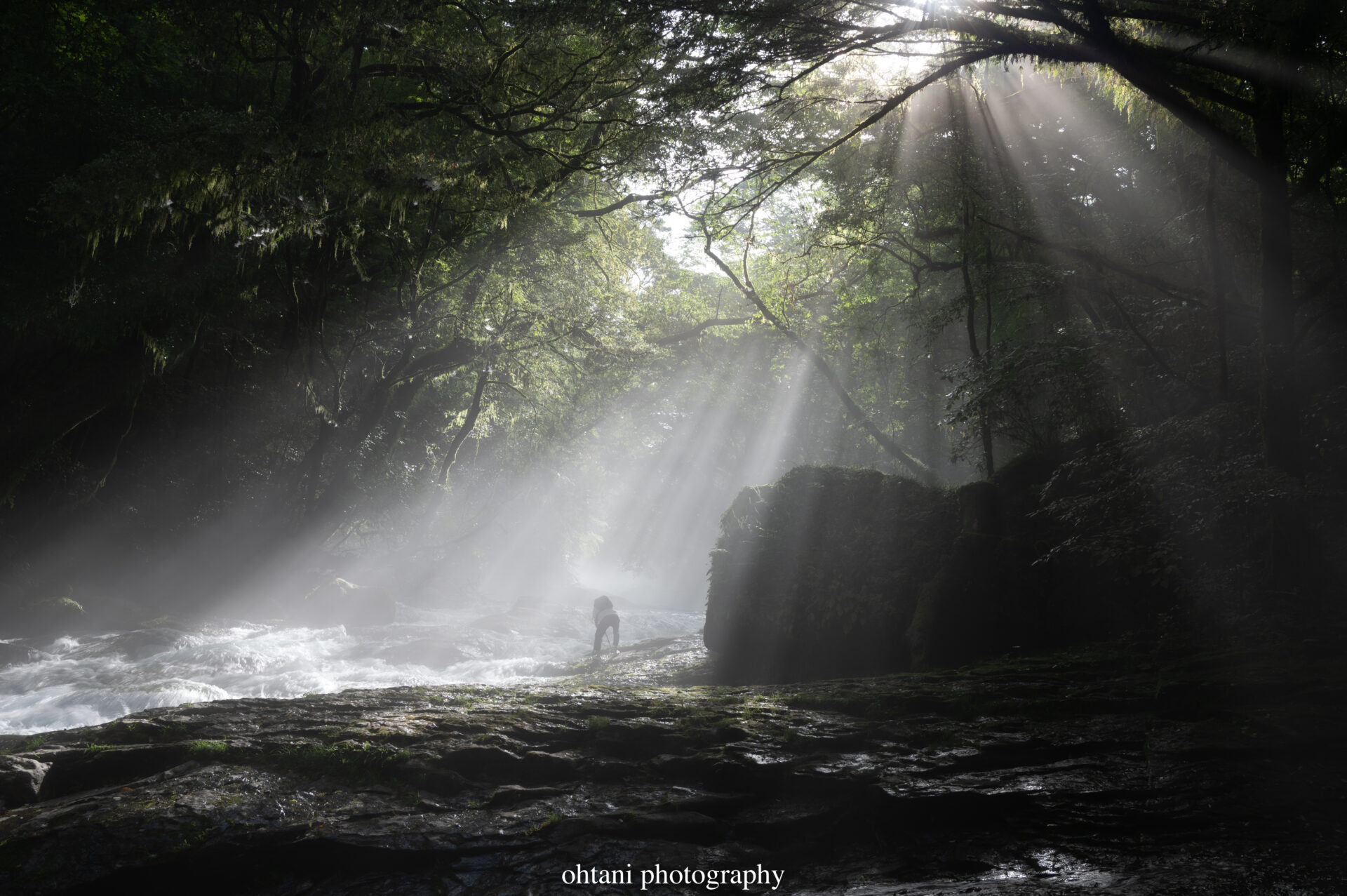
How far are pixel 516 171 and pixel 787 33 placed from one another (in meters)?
5.87

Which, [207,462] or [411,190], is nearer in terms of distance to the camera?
[411,190]

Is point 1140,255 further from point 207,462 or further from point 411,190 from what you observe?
point 207,462

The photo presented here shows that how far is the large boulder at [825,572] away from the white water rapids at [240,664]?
4594 mm

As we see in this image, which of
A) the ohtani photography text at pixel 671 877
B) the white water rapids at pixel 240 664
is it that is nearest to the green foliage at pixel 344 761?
the ohtani photography text at pixel 671 877

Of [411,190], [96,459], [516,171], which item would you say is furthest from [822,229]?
[96,459]

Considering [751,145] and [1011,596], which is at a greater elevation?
[751,145]

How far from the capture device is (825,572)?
9820mm

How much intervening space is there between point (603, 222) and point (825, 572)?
873 centimetres

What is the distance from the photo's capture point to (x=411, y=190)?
8.38m

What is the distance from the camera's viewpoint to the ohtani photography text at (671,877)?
123 inches

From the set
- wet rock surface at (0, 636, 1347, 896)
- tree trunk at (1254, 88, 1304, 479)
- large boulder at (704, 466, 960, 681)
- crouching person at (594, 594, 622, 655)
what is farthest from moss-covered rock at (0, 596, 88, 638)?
tree trunk at (1254, 88, 1304, 479)

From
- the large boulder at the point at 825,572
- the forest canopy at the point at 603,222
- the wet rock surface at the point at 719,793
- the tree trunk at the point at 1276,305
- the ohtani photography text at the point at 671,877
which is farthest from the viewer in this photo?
the large boulder at the point at 825,572

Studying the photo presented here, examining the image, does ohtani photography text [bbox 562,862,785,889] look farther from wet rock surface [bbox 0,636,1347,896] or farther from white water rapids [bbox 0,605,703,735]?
white water rapids [bbox 0,605,703,735]

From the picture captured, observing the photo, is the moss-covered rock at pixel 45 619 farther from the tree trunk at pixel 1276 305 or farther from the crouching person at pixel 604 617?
the tree trunk at pixel 1276 305
